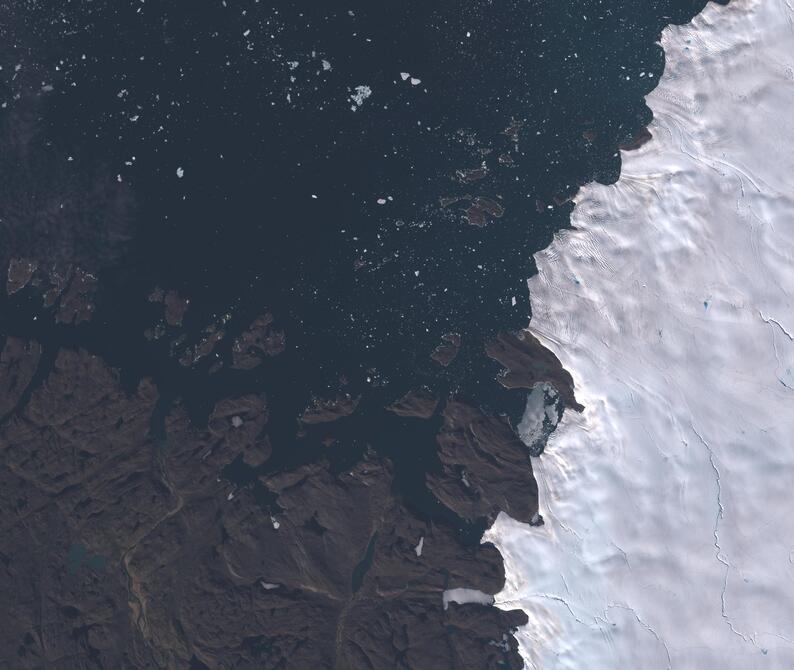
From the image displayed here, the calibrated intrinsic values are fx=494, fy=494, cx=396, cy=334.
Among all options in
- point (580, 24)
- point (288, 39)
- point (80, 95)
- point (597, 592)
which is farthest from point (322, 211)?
point (597, 592)

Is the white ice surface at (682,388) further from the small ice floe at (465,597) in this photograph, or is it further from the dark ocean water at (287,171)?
the dark ocean water at (287,171)

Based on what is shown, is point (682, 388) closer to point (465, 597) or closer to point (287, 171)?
point (465, 597)

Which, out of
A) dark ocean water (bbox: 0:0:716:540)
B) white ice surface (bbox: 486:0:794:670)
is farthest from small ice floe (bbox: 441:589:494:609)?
dark ocean water (bbox: 0:0:716:540)

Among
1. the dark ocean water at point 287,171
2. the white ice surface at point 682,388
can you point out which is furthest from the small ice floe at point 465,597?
the dark ocean water at point 287,171

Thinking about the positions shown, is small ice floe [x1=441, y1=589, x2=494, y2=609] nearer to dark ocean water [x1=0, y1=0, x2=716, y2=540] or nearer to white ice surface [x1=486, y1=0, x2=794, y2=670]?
white ice surface [x1=486, y1=0, x2=794, y2=670]

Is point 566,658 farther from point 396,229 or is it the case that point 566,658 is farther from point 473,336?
point 396,229

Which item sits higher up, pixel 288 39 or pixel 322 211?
pixel 288 39
